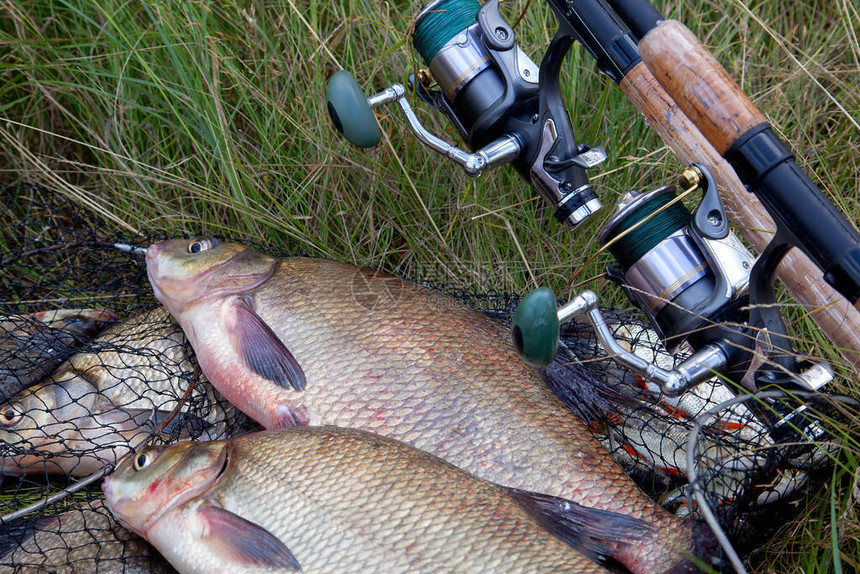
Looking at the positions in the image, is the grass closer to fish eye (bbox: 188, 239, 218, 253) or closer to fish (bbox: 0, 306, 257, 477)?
fish eye (bbox: 188, 239, 218, 253)

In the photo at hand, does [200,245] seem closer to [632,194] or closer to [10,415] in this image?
[10,415]

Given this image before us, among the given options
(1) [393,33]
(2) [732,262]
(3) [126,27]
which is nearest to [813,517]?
(2) [732,262]

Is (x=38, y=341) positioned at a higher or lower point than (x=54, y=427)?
higher

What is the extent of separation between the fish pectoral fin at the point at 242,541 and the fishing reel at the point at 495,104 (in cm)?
106

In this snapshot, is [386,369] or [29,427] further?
[29,427]

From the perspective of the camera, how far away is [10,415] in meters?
2.50

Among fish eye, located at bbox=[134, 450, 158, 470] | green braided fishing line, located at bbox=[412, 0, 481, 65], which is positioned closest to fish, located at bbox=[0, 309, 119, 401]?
fish eye, located at bbox=[134, 450, 158, 470]

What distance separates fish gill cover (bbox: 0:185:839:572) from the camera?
211 centimetres

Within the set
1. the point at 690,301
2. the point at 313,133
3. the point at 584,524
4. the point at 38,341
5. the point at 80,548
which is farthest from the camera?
the point at 313,133

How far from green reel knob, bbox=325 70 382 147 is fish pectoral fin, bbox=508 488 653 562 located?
105 cm

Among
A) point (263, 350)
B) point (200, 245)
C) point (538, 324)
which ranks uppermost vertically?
point (200, 245)

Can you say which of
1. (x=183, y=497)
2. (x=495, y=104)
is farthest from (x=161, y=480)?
(x=495, y=104)

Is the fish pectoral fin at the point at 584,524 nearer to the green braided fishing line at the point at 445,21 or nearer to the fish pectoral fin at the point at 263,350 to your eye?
the fish pectoral fin at the point at 263,350

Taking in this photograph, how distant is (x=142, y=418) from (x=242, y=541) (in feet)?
3.06
